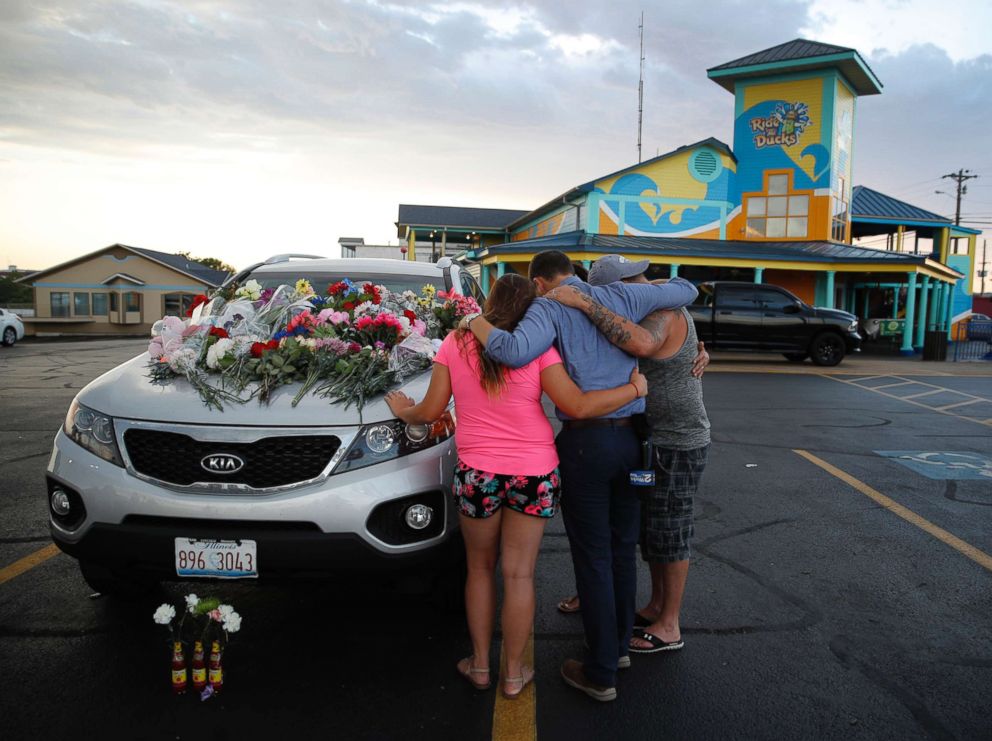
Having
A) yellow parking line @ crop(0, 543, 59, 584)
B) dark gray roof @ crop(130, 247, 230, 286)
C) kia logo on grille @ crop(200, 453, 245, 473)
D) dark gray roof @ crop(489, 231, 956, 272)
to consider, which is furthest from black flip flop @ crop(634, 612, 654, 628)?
dark gray roof @ crop(130, 247, 230, 286)

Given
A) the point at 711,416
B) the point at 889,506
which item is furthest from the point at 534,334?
the point at 711,416

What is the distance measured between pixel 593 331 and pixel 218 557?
1678 mm

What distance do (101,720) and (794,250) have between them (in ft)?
78.2

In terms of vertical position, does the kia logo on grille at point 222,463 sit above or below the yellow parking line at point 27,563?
above

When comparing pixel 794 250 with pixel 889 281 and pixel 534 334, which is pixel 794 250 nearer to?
Result: pixel 889 281

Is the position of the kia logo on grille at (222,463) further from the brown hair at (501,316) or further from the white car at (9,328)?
the white car at (9,328)

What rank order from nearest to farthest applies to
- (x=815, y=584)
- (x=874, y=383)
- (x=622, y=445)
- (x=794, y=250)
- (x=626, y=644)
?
(x=622, y=445)
(x=626, y=644)
(x=815, y=584)
(x=874, y=383)
(x=794, y=250)

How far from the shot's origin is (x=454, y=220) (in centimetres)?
3984

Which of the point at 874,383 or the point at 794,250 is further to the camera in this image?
the point at 794,250

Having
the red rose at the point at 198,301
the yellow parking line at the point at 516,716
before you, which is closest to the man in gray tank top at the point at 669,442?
the yellow parking line at the point at 516,716

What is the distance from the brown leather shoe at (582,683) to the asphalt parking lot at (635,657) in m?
0.03

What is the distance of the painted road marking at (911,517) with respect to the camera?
4.71 metres

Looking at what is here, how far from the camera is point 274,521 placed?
9.74 ft

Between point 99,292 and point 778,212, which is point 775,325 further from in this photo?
point 99,292
